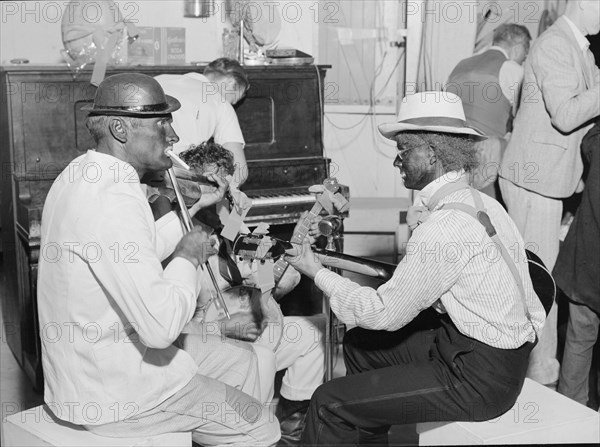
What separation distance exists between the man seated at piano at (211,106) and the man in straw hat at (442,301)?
A: 1.47 meters

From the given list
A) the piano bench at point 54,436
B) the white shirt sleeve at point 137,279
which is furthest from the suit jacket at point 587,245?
the white shirt sleeve at point 137,279

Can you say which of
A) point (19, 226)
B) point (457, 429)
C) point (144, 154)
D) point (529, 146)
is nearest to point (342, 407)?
point (457, 429)

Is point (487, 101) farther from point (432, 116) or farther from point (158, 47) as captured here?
point (432, 116)

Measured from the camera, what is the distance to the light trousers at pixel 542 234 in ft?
14.0

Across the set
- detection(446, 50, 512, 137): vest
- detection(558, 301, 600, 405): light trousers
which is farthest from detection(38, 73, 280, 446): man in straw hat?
detection(446, 50, 512, 137): vest

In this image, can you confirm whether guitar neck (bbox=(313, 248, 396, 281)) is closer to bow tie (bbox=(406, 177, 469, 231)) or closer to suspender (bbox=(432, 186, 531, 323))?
bow tie (bbox=(406, 177, 469, 231))

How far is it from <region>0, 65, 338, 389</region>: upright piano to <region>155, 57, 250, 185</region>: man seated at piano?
0.21m

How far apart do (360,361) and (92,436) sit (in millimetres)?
1063

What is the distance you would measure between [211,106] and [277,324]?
1263 millimetres

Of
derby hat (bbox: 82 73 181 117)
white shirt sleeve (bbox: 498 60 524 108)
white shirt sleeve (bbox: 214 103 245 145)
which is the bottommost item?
white shirt sleeve (bbox: 214 103 245 145)

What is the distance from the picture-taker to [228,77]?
14.9ft

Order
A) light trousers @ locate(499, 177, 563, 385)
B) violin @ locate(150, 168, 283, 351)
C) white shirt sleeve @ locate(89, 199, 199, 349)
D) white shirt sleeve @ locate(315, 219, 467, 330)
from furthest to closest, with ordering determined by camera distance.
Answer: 1. light trousers @ locate(499, 177, 563, 385)
2. violin @ locate(150, 168, 283, 351)
3. white shirt sleeve @ locate(315, 219, 467, 330)
4. white shirt sleeve @ locate(89, 199, 199, 349)

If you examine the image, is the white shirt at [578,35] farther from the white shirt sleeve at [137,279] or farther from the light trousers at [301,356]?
the white shirt sleeve at [137,279]

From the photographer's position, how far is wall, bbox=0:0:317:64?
568cm
